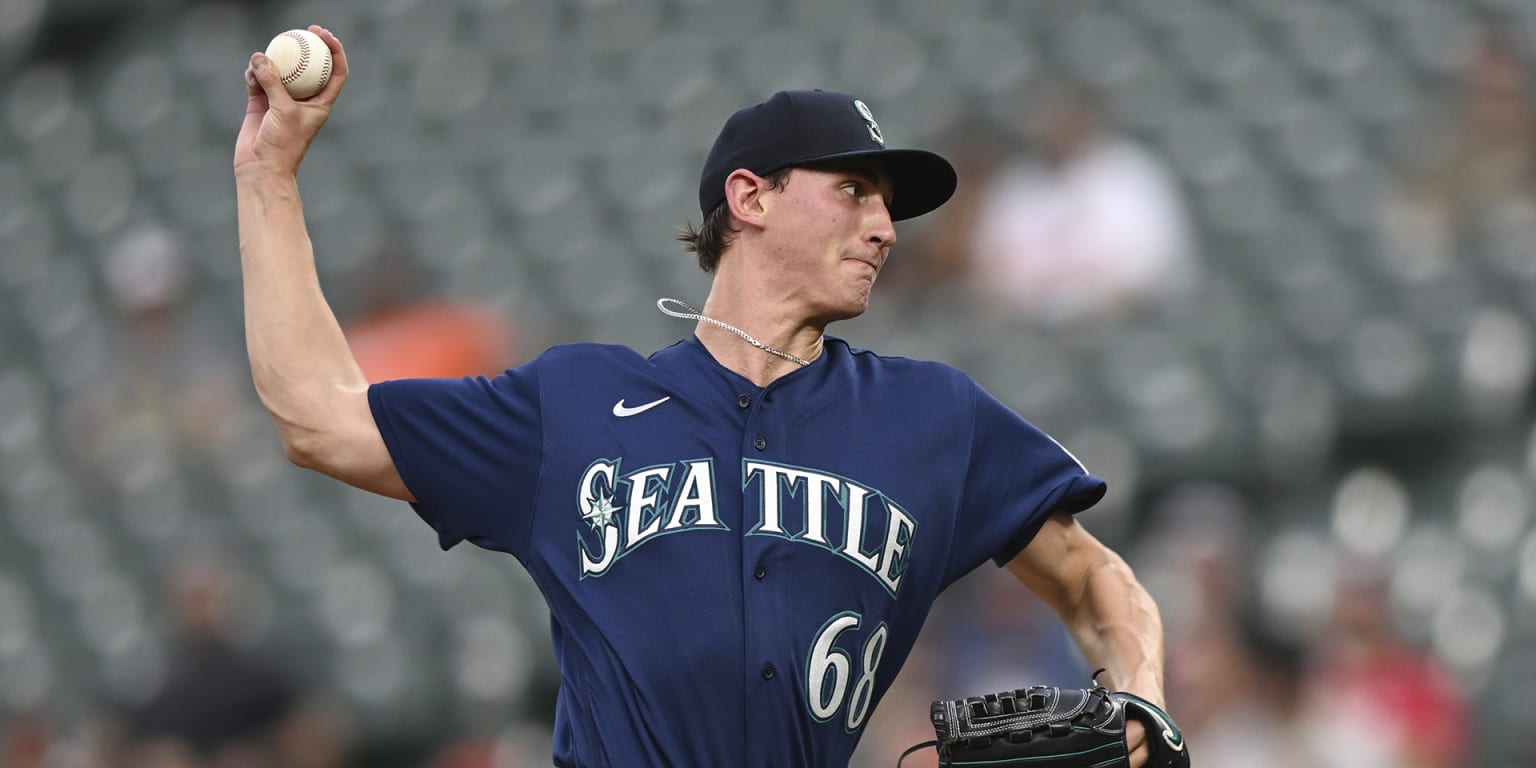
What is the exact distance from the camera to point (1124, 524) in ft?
21.7

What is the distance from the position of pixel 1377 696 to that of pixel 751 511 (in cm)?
334

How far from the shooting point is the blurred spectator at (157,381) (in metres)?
8.07

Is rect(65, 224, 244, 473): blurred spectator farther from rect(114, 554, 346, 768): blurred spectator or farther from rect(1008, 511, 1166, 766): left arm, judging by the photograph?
rect(1008, 511, 1166, 766): left arm

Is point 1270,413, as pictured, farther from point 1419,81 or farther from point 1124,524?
point 1419,81

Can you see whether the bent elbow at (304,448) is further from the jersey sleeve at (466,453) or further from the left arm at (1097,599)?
the left arm at (1097,599)

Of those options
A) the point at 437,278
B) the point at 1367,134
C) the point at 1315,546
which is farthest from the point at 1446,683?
the point at 437,278

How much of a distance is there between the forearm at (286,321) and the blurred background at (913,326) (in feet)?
10.5

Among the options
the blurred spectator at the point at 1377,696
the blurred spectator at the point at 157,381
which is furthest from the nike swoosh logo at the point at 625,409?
the blurred spectator at the point at 157,381

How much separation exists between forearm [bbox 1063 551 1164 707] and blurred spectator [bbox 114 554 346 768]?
3.96 m

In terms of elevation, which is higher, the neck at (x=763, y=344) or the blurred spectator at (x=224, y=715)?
the neck at (x=763, y=344)

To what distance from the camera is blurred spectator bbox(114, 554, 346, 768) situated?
646 centimetres

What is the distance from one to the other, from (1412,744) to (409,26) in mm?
6480

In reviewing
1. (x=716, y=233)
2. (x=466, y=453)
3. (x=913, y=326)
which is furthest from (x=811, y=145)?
(x=913, y=326)

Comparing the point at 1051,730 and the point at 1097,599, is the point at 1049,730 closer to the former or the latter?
the point at 1051,730
